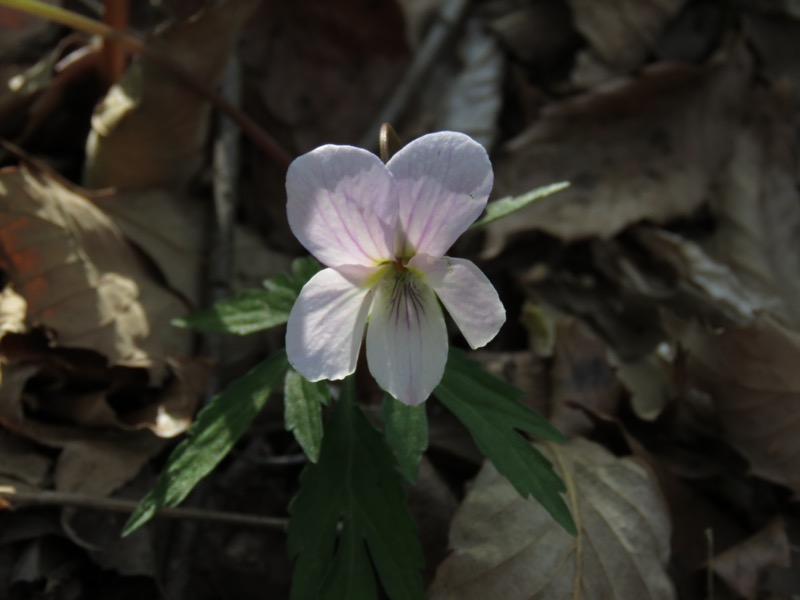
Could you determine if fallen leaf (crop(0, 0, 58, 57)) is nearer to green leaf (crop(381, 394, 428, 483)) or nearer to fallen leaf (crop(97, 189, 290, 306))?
fallen leaf (crop(97, 189, 290, 306))

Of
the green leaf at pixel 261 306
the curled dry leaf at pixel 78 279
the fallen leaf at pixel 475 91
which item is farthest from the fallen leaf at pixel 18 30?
the green leaf at pixel 261 306

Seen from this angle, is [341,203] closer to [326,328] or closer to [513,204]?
[326,328]

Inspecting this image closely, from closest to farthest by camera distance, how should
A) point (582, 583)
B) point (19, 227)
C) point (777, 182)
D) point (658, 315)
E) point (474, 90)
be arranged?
point (582, 583), point (19, 227), point (658, 315), point (777, 182), point (474, 90)

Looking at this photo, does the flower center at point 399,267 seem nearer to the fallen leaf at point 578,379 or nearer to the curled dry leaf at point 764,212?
the fallen leaf at point 578,379

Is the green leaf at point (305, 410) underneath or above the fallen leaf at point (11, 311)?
underneath

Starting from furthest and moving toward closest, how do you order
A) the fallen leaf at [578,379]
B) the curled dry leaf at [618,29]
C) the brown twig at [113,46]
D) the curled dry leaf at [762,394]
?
the curled dry leaf at [618,29]
the brown twig at [113,46]
the fallen leaf at [578,379]
the curled dry leaf at [762,394]

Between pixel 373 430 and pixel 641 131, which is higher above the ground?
pixel 373 430

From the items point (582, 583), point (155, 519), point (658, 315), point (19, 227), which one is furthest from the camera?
point (658, 315)

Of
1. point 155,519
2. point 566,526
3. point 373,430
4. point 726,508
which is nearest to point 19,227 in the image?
point 155,519

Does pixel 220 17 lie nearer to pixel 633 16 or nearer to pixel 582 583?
pixel 633 16
